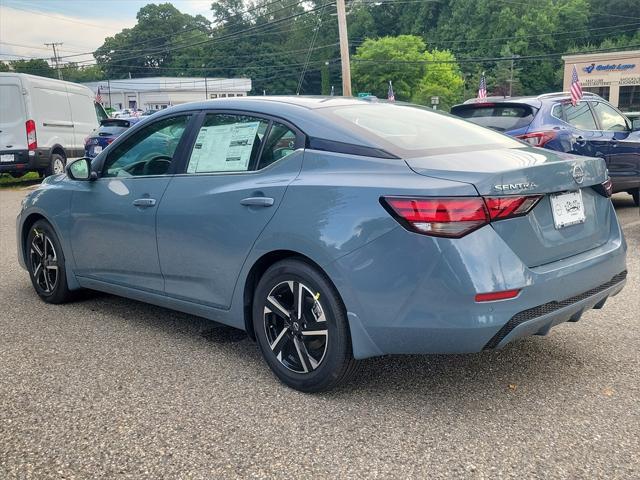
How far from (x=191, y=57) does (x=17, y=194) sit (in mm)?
93080

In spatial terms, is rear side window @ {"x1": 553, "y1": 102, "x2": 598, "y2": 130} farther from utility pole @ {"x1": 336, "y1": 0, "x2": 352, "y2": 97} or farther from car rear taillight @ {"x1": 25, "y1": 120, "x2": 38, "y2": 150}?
utility pole @ {"x1": 336, "y1": 0, "x2": 352, "y2": 97}

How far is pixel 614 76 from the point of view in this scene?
54.2 metres

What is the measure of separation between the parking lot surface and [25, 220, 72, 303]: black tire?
2.12 feet

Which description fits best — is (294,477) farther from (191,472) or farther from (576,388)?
(576,388)

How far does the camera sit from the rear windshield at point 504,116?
7715mm

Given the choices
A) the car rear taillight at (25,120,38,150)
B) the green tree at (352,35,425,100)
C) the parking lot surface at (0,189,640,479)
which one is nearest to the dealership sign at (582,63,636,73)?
→ the green tree at (352,35,425,100)

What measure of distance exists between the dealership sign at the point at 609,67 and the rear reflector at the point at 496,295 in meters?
57.9

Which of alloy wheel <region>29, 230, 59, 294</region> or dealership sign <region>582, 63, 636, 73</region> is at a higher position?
dealership sign <region>582, 63, 636, 73</region>

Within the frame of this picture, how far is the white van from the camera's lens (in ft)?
45.2

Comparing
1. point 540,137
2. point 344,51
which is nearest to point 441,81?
point 344,51

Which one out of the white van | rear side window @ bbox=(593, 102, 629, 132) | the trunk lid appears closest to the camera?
the trunk lid

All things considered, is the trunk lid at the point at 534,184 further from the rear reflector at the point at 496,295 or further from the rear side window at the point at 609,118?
the rear side window at the point at 609,118

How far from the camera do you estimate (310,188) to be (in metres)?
3.14

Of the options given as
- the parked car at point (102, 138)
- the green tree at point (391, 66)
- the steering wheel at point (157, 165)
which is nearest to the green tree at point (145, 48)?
the green tree at point (391, 66)
